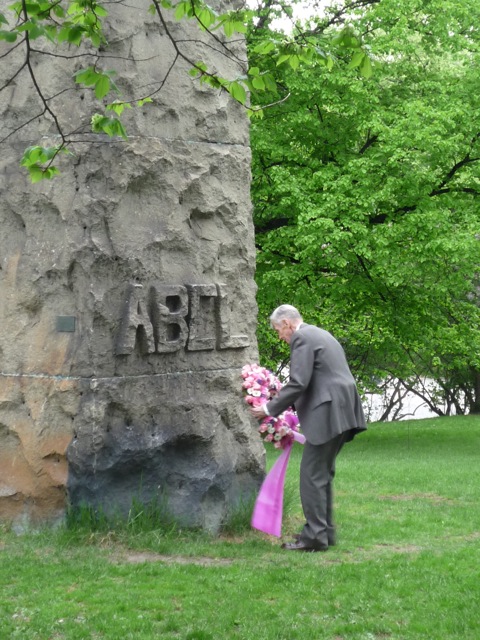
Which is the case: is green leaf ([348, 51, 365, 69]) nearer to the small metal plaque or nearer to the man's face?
the man's face

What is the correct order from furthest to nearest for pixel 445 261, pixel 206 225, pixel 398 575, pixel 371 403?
pixel 371 403, pixel 445 261, pixel 206 225, pixel 398 575

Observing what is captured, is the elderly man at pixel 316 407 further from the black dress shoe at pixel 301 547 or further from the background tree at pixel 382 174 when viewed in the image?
the background tree at pixel 382 174

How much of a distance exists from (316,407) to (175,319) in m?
1.47

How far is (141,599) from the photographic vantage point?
6254mm

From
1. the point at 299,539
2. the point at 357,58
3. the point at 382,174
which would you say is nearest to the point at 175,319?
the point at 299,539

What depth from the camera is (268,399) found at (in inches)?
314

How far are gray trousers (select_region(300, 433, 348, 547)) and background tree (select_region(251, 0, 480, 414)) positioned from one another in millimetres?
8735

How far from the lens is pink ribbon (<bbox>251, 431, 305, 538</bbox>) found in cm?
805

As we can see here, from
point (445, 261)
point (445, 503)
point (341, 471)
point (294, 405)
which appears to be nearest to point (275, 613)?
point (294, 405)

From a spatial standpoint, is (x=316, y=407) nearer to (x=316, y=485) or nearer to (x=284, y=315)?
(x=316, y=485)

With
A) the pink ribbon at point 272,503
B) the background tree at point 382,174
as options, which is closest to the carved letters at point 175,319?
the pink ribbon at point 272,503

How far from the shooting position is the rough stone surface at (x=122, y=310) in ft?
25.6

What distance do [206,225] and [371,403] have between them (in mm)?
27095

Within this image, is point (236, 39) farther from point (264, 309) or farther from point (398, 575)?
point (264, 309)
